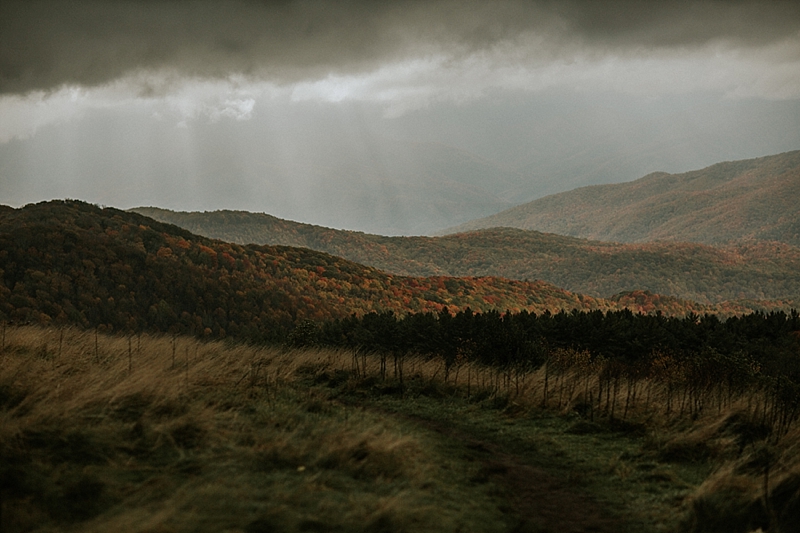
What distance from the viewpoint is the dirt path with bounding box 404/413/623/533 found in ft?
18.4

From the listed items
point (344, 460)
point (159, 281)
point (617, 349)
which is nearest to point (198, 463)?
point (344, 460)

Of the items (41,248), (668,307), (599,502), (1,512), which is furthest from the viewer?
(668,307)

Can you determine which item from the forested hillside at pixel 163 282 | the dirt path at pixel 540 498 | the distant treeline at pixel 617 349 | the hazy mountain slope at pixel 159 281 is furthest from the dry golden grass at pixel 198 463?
the hazy mountain slope at pixel 159 281

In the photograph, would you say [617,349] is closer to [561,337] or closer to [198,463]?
[561,337]

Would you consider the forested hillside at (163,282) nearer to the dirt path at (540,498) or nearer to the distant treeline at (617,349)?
the distant treeline at (617,349)

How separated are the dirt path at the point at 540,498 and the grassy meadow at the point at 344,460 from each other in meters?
0.03

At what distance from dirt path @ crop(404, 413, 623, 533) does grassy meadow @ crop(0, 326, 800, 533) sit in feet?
0.09

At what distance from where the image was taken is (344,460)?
6094 mm

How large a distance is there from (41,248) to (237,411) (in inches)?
1885

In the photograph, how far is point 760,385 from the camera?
13.7 metres

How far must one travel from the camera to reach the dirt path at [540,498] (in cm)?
561

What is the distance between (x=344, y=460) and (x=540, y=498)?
217cm

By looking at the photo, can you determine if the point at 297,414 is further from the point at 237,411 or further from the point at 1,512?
the point at 1,512

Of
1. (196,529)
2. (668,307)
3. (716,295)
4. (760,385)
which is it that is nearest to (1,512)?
(196,529)
